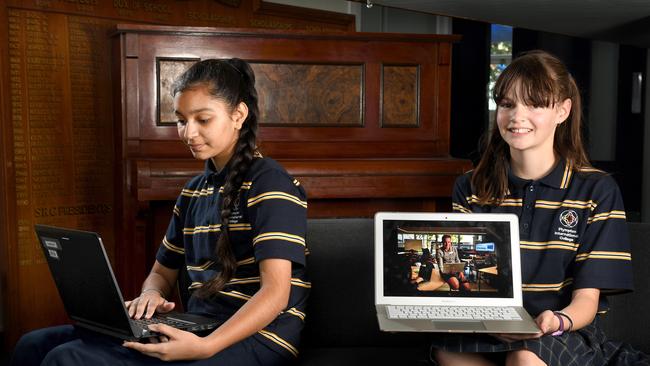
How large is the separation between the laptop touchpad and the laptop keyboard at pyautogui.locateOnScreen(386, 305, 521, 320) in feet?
0.11

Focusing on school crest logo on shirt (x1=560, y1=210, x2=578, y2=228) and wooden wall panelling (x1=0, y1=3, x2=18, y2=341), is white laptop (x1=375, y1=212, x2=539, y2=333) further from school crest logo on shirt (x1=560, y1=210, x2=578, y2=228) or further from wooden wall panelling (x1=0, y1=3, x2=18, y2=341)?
wooden wall panelling (x1=0, y1=3, x2=18, y2=341)

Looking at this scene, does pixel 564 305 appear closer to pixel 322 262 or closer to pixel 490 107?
pixel 322 262

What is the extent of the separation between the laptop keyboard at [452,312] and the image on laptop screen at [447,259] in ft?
0.12

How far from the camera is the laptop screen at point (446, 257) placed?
196cm

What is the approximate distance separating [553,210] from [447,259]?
0.34 m

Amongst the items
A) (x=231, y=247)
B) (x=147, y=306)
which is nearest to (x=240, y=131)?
(x=231, y=247)

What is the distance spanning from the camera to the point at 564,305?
2053 millimetres

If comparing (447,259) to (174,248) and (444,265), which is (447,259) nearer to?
(444,265)

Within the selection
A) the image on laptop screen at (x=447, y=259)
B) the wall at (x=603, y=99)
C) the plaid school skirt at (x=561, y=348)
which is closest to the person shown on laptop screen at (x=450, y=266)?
the image on laptop screen at (x=447, y=259)

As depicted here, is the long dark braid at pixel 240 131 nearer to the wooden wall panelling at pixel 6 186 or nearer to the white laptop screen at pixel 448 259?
the white laptop screen at pixel 448 259

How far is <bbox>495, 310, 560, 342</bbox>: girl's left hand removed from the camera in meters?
1.79

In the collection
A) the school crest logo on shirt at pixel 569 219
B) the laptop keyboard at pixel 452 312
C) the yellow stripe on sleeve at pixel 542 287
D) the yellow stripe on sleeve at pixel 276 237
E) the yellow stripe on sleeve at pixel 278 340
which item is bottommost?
the yellow stripe on sleeve at pixel 278 340

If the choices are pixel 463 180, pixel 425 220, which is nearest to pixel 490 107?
pixel 463 180

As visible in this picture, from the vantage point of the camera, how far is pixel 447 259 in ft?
6.45
